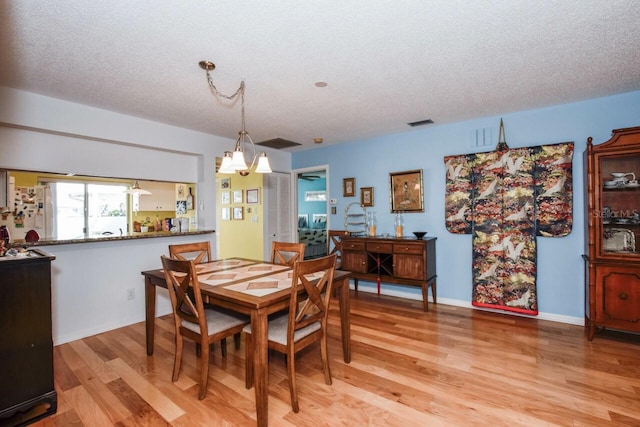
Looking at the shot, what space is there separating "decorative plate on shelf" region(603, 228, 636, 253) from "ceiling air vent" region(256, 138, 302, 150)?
150 inches

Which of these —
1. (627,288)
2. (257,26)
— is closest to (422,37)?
(257,26)

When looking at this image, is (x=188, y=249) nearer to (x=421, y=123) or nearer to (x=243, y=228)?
(x=243, y=228)

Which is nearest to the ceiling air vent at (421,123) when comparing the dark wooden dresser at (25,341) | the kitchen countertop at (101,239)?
the kitchen countertop at (101,239)

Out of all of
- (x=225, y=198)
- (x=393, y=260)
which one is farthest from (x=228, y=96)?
(x=225, y=198)

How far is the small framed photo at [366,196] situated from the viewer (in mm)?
4609

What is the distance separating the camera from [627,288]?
268 cm

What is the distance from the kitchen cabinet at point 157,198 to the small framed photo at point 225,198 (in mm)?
897

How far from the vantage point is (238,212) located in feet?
19.1

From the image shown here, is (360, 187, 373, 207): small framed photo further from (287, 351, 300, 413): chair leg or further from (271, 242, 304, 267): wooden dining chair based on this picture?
(287, 351, 300, 413): chair leg

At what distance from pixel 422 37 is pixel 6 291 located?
2.94 m

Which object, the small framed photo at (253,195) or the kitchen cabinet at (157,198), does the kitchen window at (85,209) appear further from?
the small framed photo at (253,195)

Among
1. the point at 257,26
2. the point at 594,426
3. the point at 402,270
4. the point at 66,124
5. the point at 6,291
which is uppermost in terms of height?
the point at 257,26

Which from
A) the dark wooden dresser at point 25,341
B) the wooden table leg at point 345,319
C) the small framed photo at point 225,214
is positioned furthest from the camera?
the small framed photo at point 225,214

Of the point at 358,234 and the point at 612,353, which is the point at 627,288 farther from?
the point at 358,234
